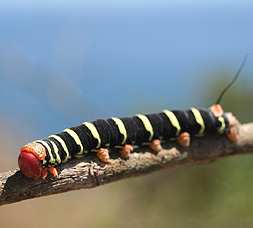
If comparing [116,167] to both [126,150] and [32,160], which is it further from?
[32,160]

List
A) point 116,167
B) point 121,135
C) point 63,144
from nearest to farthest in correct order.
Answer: point 63,144 → point 116,167 → point 121,135

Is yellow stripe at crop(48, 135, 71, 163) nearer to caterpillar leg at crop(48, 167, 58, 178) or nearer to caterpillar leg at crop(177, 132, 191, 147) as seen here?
caterpillar leg at crop(48, 167, 58, 178)

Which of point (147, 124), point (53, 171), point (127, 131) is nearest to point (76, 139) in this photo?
point (53, 171)

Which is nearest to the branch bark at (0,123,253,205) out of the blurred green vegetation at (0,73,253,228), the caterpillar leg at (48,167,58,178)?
the caterpillar leg at (48,167,58,178)

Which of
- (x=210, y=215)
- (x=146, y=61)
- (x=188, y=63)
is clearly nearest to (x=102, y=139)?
(x=146, y=61)

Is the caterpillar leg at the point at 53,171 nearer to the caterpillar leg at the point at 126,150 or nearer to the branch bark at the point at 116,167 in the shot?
the branch bark at the point at 116,167
